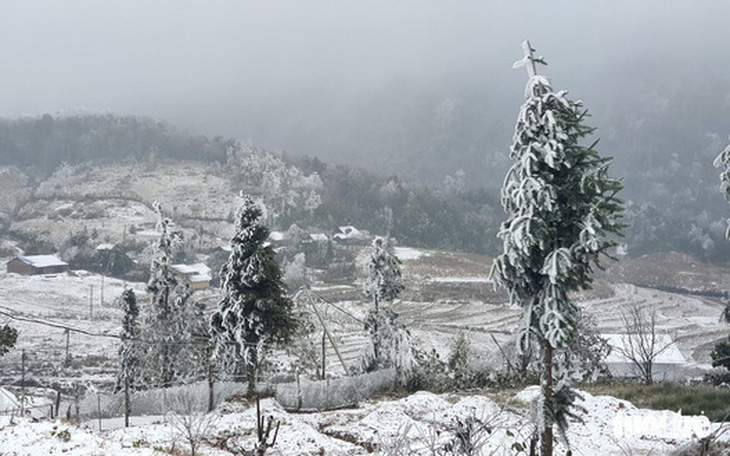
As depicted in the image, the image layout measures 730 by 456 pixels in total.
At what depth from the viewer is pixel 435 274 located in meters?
118

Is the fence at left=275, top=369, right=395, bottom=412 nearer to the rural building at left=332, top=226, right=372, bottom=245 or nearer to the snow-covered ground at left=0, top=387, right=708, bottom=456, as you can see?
the snow-covered ground at left=0, top=387, right=708, bottom=456

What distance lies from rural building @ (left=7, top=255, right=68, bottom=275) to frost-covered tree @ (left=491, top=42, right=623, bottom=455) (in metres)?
113

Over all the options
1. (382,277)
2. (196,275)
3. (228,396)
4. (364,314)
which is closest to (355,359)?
(364,314)

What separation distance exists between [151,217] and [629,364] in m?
135

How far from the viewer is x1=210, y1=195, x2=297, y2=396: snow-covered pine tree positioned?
26.8 m

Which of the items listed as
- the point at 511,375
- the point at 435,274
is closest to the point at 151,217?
the point at 435,274

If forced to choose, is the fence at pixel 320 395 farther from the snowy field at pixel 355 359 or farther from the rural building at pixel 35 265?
the rural building at pixel 35 265

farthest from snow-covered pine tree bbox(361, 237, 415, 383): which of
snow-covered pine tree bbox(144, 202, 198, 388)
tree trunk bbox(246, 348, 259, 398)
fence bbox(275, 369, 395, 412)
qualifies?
snow-covered pine tree bbox(144, 202, 198, 388)

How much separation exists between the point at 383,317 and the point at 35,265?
96.0 meters

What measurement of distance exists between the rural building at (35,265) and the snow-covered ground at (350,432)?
319 ft

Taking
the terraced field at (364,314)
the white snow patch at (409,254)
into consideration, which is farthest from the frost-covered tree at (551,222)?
the white snow patch at (409,254)

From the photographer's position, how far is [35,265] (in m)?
106

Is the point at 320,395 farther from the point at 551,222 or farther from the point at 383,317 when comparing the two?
the point at 551,222

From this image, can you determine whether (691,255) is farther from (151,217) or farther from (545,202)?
(545,202)
